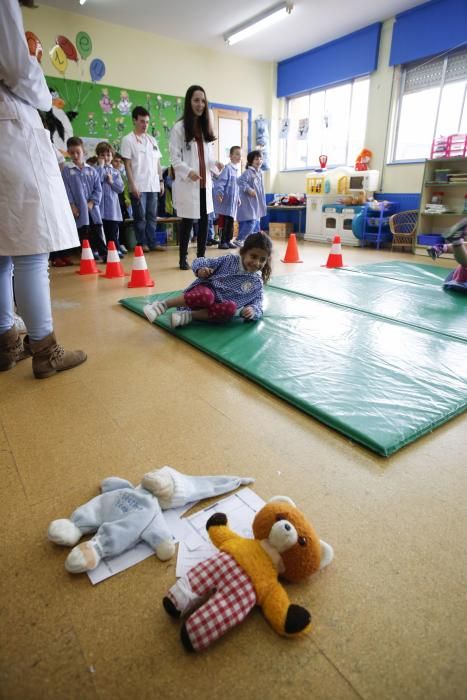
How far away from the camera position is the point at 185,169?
3.49 metres

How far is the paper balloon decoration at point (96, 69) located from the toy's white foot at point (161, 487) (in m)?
Answer: 6.09

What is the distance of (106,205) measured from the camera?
4770 millimetres

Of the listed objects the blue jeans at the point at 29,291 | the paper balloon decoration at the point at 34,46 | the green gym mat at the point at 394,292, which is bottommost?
the green gym mat at the point at 394,292

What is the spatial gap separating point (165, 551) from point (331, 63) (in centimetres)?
727

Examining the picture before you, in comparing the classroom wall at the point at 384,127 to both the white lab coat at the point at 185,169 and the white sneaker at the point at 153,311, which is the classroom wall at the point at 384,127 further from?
the white sneaker at the point at 153,311

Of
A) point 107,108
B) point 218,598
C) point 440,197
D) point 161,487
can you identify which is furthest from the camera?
point 107,108

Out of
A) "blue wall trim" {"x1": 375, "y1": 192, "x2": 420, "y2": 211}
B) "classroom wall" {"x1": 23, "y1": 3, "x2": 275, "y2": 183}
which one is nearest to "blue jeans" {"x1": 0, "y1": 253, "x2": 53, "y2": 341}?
"classroom wall" {"x1": 23, "y1": 3, "x2": 275, "y2": 183}

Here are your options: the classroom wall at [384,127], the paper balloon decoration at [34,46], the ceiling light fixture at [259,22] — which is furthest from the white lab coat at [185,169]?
the classroom wall at [384,127]

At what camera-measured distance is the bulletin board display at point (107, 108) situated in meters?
5.20

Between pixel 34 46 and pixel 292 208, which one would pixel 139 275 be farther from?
→ pixel 292 208

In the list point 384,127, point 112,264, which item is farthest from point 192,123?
point 384,127

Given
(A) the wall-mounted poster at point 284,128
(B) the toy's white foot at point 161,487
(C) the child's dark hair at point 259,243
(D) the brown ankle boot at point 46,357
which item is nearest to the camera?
(B) the toy's white foot at point 161,487

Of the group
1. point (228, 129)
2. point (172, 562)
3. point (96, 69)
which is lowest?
point (172, 562)

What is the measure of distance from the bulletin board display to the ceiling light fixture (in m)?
1.12
